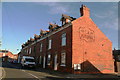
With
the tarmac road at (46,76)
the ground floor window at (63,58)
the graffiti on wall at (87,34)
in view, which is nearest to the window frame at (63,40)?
the ground floor window at (63,58)

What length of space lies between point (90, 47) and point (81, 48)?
1.97m

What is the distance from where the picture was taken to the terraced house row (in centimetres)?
2008

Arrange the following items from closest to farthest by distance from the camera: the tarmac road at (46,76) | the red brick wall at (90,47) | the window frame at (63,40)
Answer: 1. the tarmac road at (46,76)
2. the red brick wall at (90,47)
3. the window frame at (63,40)

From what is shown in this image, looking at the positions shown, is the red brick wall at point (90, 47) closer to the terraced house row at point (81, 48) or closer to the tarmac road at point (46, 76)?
the terraced house row at point (81, 48)

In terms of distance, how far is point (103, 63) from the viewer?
2294 cm

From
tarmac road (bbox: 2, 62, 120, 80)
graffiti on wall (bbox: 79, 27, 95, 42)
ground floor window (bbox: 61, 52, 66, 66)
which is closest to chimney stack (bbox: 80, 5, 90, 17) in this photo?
graffiti on wall (bbox: 79, 27, 95, 42)

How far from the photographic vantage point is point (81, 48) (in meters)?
20.7

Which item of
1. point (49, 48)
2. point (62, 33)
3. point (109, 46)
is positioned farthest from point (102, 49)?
point (49, 48)

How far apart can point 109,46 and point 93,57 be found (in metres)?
5.36

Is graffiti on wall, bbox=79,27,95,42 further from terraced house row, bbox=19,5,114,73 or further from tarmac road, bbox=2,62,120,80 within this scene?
tarmac road, bbox=2,62,120,80

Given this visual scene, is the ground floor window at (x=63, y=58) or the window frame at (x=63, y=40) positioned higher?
the window frame at (x=63, y=40)

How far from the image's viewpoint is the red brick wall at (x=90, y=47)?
66.7 ft

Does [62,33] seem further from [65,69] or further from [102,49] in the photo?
[102,49]

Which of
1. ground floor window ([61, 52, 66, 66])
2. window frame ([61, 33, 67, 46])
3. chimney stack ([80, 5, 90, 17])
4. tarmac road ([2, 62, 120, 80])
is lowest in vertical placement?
tarmac road ([2, 62, 120, 80])
